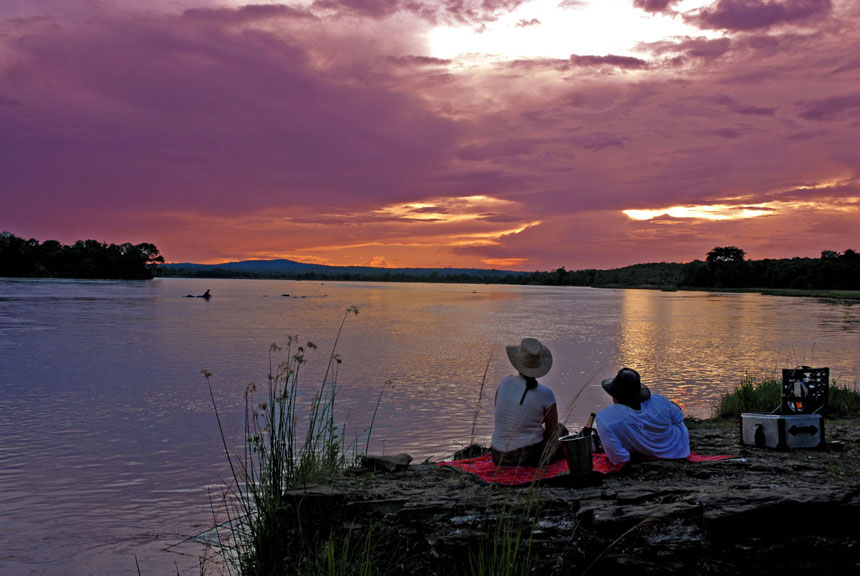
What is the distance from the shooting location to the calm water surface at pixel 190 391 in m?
6.80

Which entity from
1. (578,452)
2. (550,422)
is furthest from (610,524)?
(550,422)

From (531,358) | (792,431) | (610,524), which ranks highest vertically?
(531,358)

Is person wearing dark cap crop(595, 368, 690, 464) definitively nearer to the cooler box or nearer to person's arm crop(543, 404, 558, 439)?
person's arm crop(543, 404, 558, 439)

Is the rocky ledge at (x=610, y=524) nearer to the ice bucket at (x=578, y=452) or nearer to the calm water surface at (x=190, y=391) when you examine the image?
the ice bucket at (x=578, y=452)

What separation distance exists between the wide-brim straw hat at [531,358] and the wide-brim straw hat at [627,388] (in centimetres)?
62

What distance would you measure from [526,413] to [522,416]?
5cm

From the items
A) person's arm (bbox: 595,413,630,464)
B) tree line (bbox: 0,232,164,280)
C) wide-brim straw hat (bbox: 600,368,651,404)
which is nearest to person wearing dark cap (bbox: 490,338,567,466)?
person's arm (bbox: 595,413,630,464)

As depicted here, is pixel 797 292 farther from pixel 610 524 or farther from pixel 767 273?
pixel 610 524

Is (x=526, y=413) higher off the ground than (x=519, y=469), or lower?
higher

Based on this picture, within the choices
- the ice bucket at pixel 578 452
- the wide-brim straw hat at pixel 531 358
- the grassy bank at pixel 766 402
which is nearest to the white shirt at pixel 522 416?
the wide-brim straw hat at pixel 531 358

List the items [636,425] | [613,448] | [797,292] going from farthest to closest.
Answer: [797,292] → [636,425] → [613,448]

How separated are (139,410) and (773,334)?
2916 centimetres

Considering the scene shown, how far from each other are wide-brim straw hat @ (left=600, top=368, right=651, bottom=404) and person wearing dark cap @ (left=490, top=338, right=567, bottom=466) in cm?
63

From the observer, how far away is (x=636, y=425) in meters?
6.46
